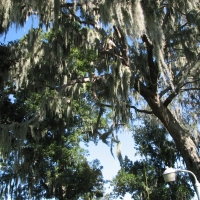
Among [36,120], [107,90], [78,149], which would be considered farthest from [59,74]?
[78,149]

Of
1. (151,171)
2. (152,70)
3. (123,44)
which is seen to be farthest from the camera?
(151,171)

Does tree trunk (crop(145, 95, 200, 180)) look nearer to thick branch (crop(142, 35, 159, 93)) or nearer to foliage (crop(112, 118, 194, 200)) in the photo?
thick branch (crop(142, 35, 159, 93))

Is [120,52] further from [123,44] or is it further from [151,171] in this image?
[151,171]

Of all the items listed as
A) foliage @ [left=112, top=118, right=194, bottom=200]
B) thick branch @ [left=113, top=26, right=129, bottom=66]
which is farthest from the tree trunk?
foliage @ [left=112, top=118, right=194, bottom=200]

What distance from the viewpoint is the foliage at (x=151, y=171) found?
12383 millimetres

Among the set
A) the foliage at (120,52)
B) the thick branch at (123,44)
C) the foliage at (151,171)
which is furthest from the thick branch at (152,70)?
the foliage at (151,171)

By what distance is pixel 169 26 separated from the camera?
292 inches

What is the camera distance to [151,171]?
13164 mm

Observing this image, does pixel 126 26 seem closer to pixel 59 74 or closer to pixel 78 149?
pixel 59 74

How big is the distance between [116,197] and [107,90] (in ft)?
26.7

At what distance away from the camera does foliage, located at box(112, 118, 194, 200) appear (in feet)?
40.6

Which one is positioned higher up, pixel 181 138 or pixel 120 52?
pixel 120 52

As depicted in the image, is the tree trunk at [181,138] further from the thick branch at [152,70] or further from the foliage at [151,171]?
the foliage at [151,171]

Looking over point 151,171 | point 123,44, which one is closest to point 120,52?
point 123,44
